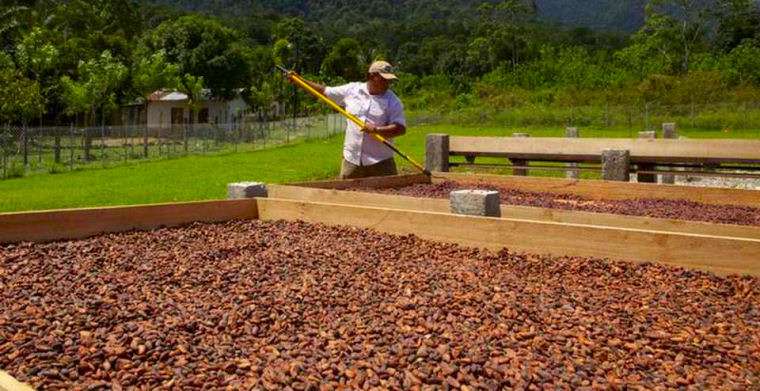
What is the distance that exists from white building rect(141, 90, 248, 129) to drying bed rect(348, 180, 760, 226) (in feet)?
143

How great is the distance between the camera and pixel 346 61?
79188 millimetres

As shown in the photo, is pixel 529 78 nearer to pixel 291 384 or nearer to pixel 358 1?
pixel 291 384

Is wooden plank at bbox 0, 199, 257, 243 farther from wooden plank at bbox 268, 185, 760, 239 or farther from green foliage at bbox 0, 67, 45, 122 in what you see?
green foliage at bbox 0, 67, 45, 122

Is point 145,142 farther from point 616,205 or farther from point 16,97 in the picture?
point 616,205

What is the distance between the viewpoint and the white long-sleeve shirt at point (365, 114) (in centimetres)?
784

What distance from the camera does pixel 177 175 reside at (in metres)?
19.7

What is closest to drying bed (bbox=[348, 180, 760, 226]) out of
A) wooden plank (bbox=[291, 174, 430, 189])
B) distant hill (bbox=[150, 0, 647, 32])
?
wooden plank (bbox=[291, 174, 430, 189])

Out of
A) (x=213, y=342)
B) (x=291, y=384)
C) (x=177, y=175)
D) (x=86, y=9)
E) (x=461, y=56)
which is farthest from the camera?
(x=461, y=56)

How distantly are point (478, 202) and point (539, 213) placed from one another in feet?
1.91

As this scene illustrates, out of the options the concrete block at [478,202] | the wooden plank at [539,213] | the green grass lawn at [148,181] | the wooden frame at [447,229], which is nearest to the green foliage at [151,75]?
the green grass lawn at [148,181]

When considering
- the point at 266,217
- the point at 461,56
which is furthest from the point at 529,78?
the point at 266,217

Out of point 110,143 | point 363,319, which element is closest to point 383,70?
point 363,319

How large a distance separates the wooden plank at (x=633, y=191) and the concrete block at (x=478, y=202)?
10.4 ft

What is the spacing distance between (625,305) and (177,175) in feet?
56.0
